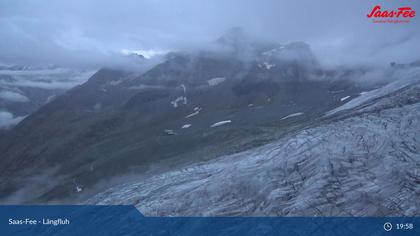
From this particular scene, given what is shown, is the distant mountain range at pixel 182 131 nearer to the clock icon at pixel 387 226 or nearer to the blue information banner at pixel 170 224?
the blue information banner at pixel 170 224

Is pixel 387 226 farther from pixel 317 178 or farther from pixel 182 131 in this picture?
pixel 182 131

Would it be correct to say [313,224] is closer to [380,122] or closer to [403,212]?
[403,212]

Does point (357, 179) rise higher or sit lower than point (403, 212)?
higher

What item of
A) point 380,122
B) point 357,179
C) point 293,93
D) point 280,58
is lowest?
point 357,179

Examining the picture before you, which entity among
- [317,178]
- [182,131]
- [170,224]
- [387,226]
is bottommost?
[387,226]

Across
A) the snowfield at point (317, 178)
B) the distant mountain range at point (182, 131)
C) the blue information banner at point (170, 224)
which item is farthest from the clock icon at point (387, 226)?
the distant mountain range at point (182, 131)

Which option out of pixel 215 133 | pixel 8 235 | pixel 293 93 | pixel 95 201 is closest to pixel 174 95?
pixel 293 93

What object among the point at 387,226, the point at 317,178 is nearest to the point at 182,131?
the point at 317,178
